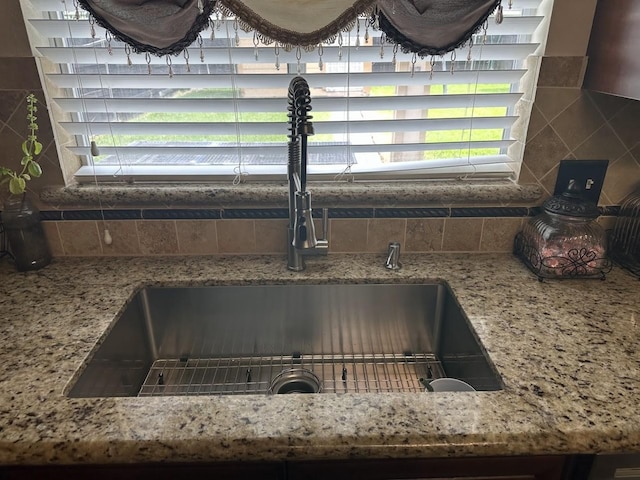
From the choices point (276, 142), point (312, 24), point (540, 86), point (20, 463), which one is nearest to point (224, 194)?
point (276, 142)

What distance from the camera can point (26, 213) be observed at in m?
1.26

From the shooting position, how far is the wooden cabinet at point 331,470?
32.2 inches

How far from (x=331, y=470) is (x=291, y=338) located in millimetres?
544

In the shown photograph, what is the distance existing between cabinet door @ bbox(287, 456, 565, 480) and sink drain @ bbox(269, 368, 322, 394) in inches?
15.8

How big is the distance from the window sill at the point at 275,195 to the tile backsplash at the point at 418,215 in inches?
1.1

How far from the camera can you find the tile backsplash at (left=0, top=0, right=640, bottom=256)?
50.1 inches

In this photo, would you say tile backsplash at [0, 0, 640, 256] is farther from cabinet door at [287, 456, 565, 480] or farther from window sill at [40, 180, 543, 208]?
cabinet door at [287, 456, 565, 480]

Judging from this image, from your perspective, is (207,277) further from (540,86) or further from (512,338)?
(540,86)

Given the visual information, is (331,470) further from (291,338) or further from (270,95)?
(270,95)

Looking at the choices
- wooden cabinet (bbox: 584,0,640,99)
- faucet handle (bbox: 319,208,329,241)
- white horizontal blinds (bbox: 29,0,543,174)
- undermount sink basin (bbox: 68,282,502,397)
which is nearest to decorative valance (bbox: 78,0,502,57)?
white horizontal blinds (bbox: 29,0,543,174)

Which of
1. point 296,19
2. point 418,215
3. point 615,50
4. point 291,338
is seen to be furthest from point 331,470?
point 615,50

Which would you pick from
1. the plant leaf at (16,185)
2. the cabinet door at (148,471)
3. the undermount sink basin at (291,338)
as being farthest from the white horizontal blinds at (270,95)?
the cabinet door at (148,471)

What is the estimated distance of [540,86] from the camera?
1.27 meters

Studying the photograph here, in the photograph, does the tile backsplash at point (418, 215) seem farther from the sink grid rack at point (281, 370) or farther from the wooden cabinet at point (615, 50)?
the sink grid rack at point (281, 370)
